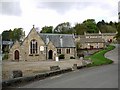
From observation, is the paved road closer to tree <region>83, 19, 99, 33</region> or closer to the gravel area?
the gravel area

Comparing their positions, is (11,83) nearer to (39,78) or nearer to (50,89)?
(50,89)

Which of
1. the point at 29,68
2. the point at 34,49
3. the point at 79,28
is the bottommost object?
the point at 29,68

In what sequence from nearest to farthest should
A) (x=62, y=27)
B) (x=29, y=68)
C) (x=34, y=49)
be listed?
(x=29, y=68) → (x=34, y=49) → (x=62, y=27)

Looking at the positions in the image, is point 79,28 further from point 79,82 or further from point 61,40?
point 79,82

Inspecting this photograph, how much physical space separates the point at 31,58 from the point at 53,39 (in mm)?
8249

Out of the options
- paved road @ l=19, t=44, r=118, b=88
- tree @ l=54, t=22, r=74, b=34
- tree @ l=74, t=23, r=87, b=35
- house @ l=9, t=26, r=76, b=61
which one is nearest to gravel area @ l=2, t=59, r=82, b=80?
paved road @ l=19, t=44, r=118, b=88

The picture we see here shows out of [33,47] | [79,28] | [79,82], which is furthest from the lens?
[79,28]

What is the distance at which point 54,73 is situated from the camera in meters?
25.4

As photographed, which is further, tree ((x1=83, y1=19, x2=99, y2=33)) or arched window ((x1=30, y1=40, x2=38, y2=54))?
tree ((x1=83, y1=19, x2=99, y2=33))

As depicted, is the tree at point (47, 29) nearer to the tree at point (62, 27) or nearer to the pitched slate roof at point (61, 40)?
the tree at point (62, 27)

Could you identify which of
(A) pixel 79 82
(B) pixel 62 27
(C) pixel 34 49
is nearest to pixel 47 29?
(B) pixel 62 27

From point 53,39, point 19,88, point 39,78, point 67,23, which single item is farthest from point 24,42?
point 67,23

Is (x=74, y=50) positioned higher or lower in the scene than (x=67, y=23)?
lower

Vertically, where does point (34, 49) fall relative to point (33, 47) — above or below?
below
